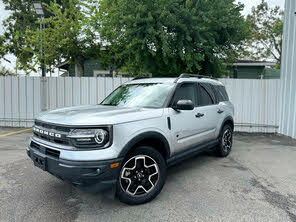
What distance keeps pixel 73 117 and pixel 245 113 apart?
24.7 ft

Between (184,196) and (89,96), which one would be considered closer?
(184,196)

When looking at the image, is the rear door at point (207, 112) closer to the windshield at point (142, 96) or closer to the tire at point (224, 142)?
the tire at point (224, 142)

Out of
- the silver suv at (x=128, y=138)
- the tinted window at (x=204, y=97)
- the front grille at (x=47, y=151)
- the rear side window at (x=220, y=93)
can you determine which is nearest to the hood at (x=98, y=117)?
the silver suv at (x=128, y=138)

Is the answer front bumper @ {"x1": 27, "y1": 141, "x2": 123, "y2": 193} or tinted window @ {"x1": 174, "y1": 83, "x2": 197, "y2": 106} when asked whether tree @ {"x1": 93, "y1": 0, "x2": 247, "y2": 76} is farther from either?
front bumper @ {"x1": 27, "y1": 141, "x2": 123, "y2": 193}

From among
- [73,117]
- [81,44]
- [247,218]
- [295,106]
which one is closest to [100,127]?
[73,117]

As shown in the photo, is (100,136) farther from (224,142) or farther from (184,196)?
(224,142)

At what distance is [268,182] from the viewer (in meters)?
3.96

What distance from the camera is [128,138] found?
2.83m

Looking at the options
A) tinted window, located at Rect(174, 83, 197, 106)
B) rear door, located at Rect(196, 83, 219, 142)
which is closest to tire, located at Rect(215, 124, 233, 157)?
rear door, located at Rect(196, 83, 219, 142)

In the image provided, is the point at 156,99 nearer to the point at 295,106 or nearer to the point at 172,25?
the point at 172,25

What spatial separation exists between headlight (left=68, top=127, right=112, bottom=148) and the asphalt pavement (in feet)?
3.12

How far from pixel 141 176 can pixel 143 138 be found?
0.55 m

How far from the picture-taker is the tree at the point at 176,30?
752 centimetres

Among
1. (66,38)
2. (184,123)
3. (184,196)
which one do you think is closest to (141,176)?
(184,196)
